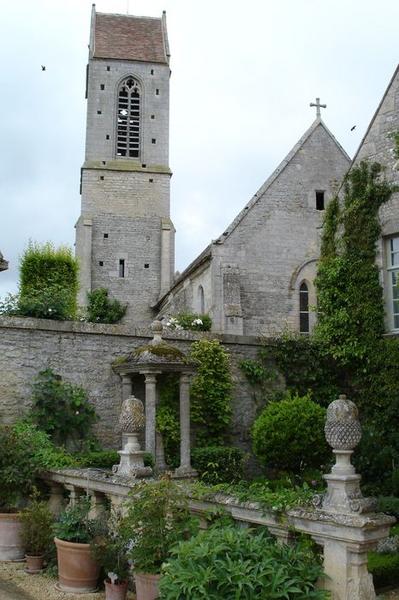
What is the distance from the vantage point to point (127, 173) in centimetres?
3538

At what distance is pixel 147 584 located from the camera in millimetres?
5430

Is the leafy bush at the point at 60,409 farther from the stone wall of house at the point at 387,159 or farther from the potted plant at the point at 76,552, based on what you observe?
the stone wall of house at the point at 387,159

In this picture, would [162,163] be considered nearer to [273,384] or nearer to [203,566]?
[273,384]

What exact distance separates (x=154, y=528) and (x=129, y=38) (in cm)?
3819

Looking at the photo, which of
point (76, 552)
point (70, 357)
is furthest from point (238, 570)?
point (70, 357)

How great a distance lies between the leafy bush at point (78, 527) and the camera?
658cm

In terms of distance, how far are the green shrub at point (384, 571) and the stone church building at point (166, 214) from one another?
7616 mm

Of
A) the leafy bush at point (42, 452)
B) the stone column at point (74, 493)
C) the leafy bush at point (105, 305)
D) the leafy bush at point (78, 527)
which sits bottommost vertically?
the leafy bush at point (78, 527)

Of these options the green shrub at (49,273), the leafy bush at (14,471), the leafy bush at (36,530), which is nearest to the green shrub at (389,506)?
the leafy bush at (36,530)

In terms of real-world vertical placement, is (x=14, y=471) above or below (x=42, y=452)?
below

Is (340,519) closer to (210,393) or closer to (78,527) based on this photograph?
(78,527)

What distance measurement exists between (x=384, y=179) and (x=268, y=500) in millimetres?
Result: 10964

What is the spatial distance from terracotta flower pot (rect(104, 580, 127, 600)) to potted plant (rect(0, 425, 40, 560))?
6.88 ft

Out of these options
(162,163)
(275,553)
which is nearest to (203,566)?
(275,553)
